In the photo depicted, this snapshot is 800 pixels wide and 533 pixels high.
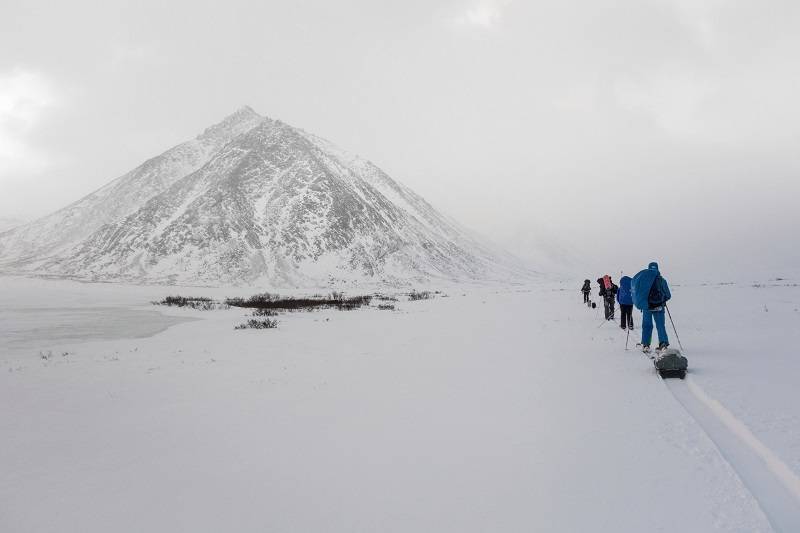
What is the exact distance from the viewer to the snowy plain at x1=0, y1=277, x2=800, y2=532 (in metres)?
4.22

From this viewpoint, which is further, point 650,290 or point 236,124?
point 236,124

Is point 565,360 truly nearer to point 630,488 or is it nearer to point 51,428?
point 630,488

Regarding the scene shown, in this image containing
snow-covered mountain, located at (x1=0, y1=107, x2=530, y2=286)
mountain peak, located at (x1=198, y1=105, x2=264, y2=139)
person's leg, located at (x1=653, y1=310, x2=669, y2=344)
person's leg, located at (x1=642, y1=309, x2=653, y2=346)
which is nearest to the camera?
person's leg, located at (x1=653, y1=310, x2=669, y2=344)

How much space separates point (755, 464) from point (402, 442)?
4.18 m

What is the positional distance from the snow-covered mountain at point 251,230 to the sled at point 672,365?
3594 inches

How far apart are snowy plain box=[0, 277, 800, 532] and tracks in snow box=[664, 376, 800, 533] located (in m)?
0.03

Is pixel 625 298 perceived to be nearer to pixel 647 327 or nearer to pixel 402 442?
pixel 647 327

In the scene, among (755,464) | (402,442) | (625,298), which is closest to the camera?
(755,464)

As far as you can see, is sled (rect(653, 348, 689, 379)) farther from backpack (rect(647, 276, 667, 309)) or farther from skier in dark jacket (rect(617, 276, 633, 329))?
skier in dark jacket (rect(617, 276, 633, 329))

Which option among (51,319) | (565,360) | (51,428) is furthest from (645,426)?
(51,319)

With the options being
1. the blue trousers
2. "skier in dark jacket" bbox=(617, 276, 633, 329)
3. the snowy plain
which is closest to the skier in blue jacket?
the blue trousers

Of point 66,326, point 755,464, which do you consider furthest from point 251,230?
point 755,464

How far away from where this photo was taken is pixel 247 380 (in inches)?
387

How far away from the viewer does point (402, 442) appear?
593 centimetres
